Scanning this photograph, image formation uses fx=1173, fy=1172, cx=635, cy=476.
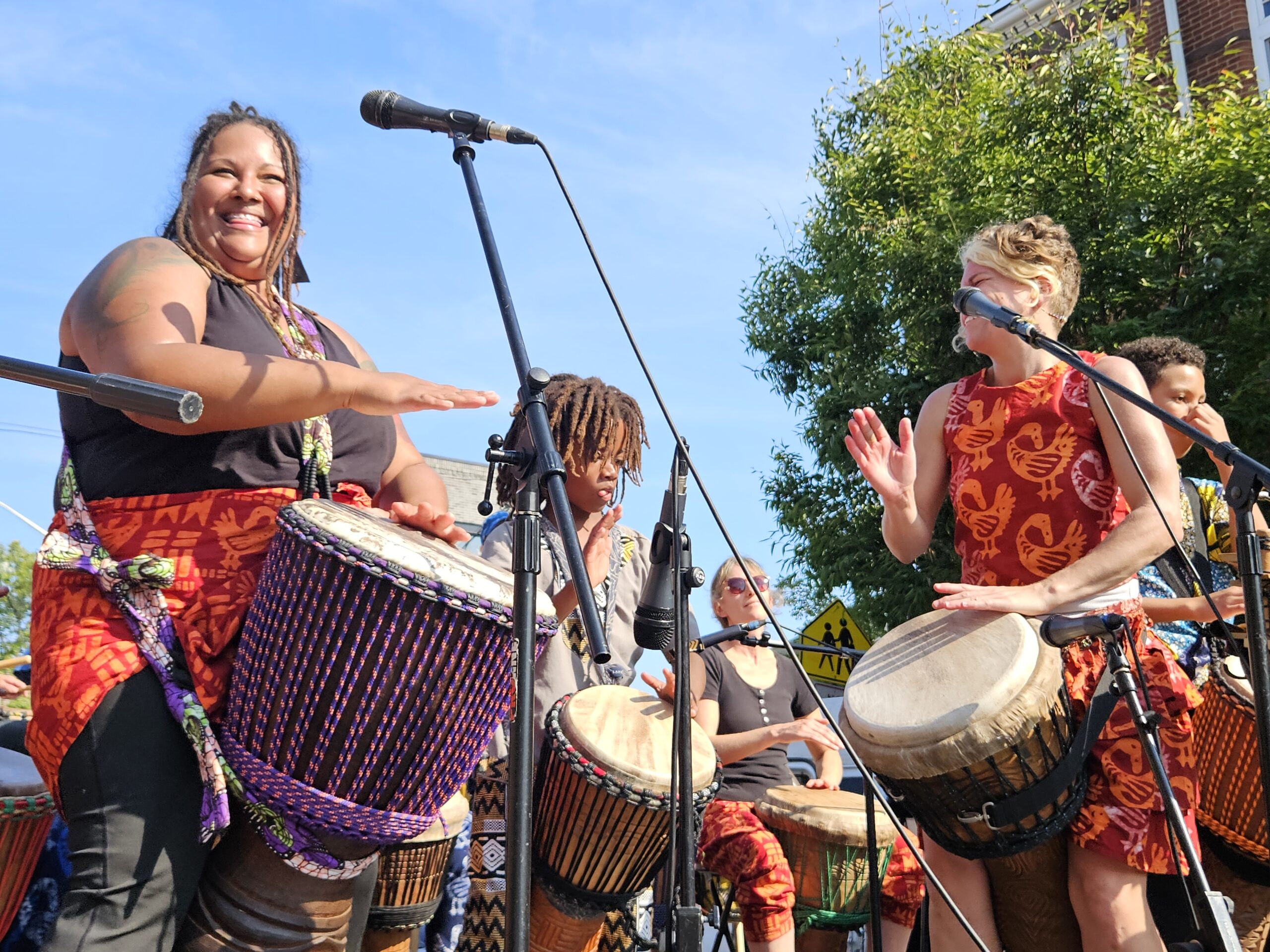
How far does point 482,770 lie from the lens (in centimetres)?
341

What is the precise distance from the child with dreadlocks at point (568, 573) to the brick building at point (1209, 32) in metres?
18.0

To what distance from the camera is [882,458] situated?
3.05m

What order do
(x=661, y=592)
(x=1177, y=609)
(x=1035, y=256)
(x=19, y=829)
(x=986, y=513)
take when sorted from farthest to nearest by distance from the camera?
(x=1177, y=609), (x=1035, y=256), (x=986, y=513), (x=661, y=592), (x=19, y=829)

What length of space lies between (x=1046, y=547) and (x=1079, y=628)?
0.39 meters

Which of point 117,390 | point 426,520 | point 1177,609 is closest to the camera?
point 117,390

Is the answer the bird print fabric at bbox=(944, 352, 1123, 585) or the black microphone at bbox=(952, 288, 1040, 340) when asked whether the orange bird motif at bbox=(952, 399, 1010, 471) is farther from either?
the black microphone at bbox=(952, 288, 1040, 340)

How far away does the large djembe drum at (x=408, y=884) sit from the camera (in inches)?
150

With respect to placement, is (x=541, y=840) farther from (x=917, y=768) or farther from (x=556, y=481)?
(x=556, y=481)

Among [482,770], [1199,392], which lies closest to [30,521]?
[482,770]

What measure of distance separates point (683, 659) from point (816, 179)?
44.0 feet

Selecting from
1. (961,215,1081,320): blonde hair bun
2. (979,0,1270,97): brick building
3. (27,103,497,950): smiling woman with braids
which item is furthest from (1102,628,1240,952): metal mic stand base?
(979,0,1270,97): brick building

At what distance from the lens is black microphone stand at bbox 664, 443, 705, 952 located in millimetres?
2318

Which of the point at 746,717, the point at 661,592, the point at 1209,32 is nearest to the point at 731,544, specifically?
the point at 661,592

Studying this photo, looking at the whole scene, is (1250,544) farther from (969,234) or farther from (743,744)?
(969,234)
